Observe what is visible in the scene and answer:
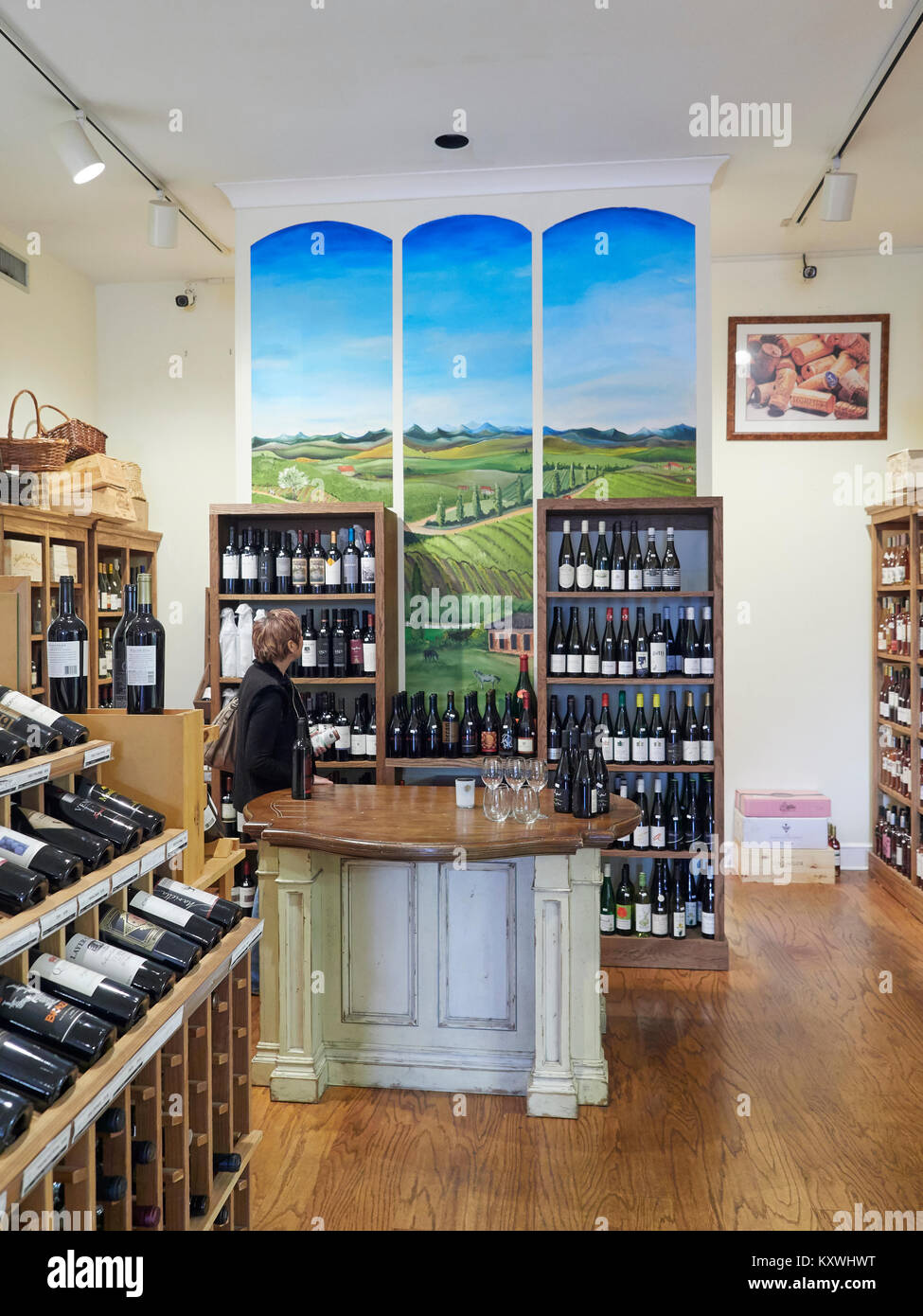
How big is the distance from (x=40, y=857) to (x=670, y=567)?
11.7ft

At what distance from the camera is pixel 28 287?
5.75m

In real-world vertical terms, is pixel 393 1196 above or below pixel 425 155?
below

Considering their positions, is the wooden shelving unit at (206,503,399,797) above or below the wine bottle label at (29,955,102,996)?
above

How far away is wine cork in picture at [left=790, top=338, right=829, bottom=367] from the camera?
6371 mm

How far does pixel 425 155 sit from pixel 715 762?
3303 millimetres

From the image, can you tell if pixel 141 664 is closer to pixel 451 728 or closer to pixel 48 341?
pixel 451 728

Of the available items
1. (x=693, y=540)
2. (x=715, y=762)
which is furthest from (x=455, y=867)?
(x=693, y=540)

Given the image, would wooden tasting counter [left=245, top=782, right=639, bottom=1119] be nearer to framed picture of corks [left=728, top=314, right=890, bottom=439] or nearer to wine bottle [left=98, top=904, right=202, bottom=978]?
wine bottle [left=98, top=904, right=202, bottom=978]

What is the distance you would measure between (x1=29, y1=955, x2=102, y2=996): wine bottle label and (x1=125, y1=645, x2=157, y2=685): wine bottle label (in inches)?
30.8

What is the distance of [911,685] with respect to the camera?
5.76 metres

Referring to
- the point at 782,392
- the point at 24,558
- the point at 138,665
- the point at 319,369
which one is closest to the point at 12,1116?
the point at 138,665

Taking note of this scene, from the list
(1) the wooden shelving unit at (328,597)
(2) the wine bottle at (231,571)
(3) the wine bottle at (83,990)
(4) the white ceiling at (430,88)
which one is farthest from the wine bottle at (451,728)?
(3) the wine bottle at (83,990)

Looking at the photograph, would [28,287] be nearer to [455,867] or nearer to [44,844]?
[455,867]

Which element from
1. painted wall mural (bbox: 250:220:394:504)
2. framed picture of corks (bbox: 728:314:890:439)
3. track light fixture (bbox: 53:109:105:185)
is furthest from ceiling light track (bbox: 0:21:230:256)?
framed picture of corks (bbox: 728:314:890:439)
